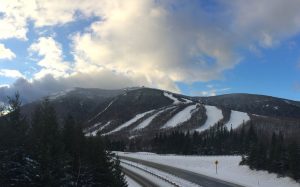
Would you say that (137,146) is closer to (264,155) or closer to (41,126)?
(264,155)

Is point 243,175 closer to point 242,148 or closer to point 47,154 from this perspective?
point 47,154

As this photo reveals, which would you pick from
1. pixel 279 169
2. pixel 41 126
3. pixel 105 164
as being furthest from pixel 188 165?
pixel 41 126

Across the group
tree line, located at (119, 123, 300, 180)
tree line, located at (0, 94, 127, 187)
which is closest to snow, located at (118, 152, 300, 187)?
tree line, located at (119, 123, 300, 180)

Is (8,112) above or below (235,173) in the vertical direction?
above

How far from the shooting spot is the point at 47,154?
25.8 metres

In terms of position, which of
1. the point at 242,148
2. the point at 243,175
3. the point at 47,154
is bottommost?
A: the point at 243,175

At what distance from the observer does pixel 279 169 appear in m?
51.5

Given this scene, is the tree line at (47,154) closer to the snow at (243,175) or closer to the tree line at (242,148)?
the snow at (243,175)

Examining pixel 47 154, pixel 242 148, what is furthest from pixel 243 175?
pixel 242 148

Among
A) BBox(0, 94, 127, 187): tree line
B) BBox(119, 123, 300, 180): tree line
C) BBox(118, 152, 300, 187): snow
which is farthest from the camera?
BBox(119, 123, 300, 180): tree line

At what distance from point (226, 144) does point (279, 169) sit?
97.5 m

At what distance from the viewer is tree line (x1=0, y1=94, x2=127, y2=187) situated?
2608 cm

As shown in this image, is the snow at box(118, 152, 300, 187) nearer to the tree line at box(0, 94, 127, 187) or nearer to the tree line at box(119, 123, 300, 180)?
the tree line at box(119, 123, 300, 180)

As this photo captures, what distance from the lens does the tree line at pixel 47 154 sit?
85.6 ft
